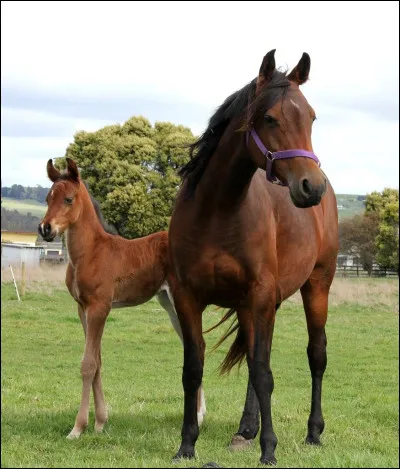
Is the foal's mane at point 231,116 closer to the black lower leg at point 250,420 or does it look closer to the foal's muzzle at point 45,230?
the foal's muzzle at point 45,230

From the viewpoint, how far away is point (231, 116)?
5102 mm

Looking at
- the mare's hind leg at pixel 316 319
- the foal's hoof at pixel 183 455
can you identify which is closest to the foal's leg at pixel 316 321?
the mare's hind leg at pixel 316 319

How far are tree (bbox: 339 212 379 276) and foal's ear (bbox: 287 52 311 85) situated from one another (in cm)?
5417

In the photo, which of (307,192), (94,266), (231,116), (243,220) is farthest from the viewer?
(94,266)

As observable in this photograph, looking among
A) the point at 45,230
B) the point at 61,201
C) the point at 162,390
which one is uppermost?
the point at 61,201

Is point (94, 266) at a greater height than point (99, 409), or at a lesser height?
greater

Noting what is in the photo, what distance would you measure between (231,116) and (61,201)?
223 cm

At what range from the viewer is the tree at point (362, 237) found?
58375 mm

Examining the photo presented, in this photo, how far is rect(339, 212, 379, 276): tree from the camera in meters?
58.4

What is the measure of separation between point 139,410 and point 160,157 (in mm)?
32682

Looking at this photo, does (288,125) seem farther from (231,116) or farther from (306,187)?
(231,116)

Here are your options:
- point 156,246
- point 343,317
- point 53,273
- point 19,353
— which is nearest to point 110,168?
point 53,273

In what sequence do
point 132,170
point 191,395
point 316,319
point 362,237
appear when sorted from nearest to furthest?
point 191,395 < point 316,319 < point 132,170 < point 362,237

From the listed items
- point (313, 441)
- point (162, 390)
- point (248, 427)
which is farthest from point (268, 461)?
point (162, 390)
